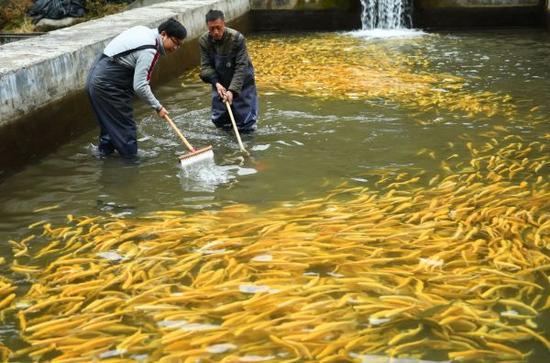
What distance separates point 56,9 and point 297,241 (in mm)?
15648

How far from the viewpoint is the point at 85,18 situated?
61.4ft

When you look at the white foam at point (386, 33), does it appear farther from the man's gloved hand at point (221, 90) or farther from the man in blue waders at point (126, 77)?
the man in blue waders at point (126, 77)

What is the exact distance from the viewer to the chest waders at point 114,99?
6410 millimetres

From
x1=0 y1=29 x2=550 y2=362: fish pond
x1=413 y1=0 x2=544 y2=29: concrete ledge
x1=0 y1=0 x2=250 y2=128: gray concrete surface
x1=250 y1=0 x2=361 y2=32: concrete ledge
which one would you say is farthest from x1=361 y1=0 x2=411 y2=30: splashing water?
x1=0 y1=29 x2=550 y2=362: fish pond

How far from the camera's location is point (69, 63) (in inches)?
294

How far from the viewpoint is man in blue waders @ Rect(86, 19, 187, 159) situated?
20.2 feet

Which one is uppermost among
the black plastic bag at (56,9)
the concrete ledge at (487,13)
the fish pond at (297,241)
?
the black plastic bag at (56,9)

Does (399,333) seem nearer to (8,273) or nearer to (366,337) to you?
(366,337)

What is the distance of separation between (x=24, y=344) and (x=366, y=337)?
184 cm

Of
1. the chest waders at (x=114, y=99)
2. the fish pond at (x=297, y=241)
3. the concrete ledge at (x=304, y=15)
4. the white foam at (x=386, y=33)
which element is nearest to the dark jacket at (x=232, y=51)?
the fish pond at (x=297, y=241)

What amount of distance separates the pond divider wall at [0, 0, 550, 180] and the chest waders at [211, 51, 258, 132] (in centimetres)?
155

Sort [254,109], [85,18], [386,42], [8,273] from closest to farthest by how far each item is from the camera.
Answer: [8,273], [254,109], [386,42], [85,18]

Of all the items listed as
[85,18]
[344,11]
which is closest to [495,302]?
[344,11]

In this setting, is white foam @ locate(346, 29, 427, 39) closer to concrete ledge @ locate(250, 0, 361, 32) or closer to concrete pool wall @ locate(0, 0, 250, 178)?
concrete ledge @ locate(250, 0, 361, 32)
